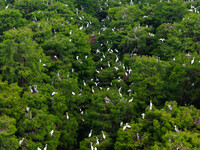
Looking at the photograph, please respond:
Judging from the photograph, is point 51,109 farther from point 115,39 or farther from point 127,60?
point 115,39

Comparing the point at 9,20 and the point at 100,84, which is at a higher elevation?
the point at 9,20

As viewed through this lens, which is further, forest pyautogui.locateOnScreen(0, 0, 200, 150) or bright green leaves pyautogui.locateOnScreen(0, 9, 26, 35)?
bright green leaves pyautogui.locateOnScreen(0, 9, 26, 35)

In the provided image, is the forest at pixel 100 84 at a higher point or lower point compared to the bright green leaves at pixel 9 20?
lower

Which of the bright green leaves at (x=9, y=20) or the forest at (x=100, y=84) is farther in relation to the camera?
the bright green leaves at (x=9, y=20)

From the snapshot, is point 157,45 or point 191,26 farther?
point 157,45

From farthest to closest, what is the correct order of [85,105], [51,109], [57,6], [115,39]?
[57,6]
[115,39]
[85,105]
[51,109]

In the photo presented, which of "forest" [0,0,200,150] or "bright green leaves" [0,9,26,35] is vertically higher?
"bright green leaves" [0,9,26,35]

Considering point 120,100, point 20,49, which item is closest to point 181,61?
point 120,100

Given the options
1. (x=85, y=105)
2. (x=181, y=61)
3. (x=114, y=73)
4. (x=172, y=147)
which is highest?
(x=181, y=61)
